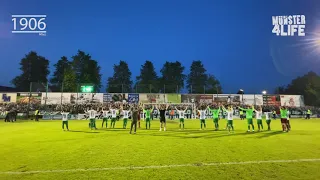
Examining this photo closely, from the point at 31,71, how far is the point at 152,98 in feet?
184

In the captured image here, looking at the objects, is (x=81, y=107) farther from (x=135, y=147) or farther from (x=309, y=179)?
(x=309, y=179)

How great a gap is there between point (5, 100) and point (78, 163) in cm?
5854

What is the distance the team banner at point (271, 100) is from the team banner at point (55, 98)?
4930cm

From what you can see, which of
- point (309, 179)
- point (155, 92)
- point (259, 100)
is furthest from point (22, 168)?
point (259, 100)

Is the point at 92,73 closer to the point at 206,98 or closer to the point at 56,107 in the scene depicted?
the point at 56,107

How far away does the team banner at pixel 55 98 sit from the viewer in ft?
179

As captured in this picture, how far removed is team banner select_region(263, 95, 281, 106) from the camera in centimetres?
5744

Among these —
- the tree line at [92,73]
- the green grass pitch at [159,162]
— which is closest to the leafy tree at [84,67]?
the tree line at [92,73]

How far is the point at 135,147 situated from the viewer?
42.6ft

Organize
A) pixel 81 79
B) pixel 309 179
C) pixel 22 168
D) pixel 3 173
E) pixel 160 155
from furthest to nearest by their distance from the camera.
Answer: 1. pixel 81 79
2. pixel 160 155
3. pixel 22 168
4. pixel 3 173
5. pixel 309 179

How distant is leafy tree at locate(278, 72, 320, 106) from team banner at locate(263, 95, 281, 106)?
23821mm

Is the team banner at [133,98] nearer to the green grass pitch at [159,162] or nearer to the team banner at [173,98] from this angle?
the team banner at [173,98]

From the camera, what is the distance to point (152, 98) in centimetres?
5616

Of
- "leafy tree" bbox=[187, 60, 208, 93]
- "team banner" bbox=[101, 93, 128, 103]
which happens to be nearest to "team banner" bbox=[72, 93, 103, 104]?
"team banner" bbox=[101, 93, 128, 103]
